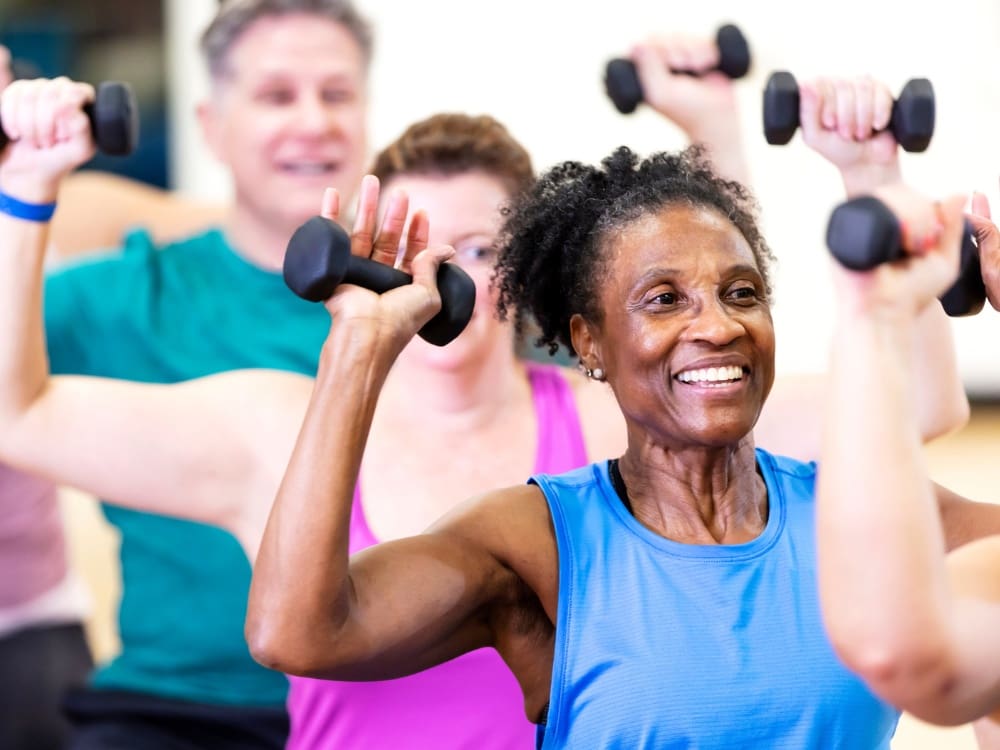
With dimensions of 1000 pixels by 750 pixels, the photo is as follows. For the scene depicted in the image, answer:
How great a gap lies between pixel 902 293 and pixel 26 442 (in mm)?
1274

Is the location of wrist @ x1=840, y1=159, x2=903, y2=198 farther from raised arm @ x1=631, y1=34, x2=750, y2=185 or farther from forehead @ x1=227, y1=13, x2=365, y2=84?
forehead @ x1=227, y1=13, x2=365, y2=84

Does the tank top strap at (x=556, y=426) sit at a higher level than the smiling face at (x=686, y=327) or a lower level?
lower

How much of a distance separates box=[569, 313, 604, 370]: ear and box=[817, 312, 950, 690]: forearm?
0.53 m

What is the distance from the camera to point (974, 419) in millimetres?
5621

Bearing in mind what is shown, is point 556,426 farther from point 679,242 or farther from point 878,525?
point 878,525

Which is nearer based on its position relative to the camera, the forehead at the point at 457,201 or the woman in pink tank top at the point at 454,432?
the woman in pink tank top at the point at 454,432

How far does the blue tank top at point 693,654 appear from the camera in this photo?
1.48 metres

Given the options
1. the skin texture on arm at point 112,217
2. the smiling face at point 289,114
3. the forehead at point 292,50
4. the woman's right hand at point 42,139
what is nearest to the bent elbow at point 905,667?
the woman's right hand at point 42,139

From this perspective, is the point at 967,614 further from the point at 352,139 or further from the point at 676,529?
the point at 352,139

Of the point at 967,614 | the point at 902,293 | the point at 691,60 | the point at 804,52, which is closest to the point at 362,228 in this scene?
the point at 902,293

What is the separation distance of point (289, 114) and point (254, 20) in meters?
0.19

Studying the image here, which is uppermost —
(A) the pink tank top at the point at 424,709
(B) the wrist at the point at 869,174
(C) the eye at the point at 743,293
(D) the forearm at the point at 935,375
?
(B) the wrist at the point at 869,174

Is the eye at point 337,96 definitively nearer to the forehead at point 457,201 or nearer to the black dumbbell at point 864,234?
the forehead at point 457,201

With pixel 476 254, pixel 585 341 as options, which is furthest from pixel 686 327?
pixel 476 254
